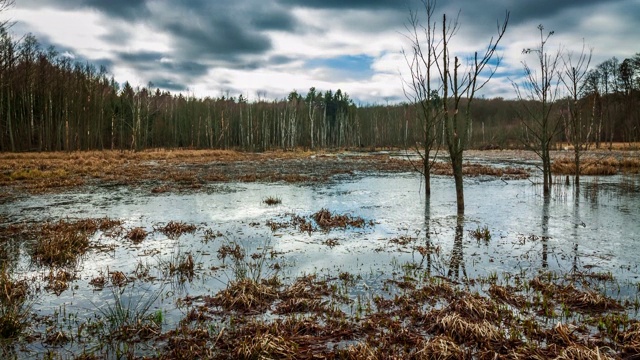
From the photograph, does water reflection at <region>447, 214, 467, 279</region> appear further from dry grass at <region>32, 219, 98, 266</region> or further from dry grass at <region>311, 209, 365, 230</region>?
dry grass at <region>32, 219, 98, 266</region>

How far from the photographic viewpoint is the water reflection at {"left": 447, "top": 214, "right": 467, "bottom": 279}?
7.07 meters

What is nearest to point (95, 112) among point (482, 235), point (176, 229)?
point (176, 229)

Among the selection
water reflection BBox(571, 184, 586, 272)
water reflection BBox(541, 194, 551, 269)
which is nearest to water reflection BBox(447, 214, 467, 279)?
water reflection BBox(541, 194, 551, 269)

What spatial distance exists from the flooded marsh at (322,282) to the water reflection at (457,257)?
0.04 m

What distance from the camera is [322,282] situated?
21.5 feet

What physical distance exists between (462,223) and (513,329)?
708 cm

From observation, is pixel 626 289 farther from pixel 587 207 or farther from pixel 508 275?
pixel 587 207

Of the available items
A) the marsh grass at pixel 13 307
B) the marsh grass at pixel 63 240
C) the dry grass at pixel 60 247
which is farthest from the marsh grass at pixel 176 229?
the marsh grass at pixel 13 307

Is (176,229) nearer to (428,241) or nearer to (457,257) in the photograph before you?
(428,241)

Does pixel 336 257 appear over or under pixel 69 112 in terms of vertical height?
under

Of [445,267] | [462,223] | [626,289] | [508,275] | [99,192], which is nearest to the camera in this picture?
[626,289]

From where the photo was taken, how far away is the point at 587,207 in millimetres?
13500

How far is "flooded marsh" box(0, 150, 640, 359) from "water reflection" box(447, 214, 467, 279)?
0.14 feet

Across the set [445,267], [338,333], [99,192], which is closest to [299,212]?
[445,267]
